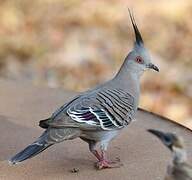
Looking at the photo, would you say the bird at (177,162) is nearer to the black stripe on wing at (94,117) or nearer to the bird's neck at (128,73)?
the black stripe on wing at (94,117)

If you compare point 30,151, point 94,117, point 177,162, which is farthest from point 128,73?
point 177,162

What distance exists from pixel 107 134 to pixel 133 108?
0.55 ft

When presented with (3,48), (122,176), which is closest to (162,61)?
(3,48)

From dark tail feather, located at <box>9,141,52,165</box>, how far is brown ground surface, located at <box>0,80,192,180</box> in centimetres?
7

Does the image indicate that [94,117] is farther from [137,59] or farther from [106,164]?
[137,59]

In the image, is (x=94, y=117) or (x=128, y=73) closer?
(x=94, y=117)

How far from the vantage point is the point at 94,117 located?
2.63 m

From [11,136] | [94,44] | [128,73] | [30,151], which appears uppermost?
[128,73]

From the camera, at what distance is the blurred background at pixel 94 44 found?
5.57m

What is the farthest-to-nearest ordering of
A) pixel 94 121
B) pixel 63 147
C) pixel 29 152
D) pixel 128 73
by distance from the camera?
1. pixel 128 73
2. pixel 63 147
3. pixel 94 121
4. pixel 29 152

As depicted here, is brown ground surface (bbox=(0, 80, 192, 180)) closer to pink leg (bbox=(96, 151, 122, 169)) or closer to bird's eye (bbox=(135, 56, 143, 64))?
pink leg (bbox=(96, 151, 122, 169))

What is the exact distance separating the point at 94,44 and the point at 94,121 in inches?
144

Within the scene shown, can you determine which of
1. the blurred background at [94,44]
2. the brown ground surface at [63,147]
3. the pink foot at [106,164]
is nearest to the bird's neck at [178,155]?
the brown ground surface at [63,147]

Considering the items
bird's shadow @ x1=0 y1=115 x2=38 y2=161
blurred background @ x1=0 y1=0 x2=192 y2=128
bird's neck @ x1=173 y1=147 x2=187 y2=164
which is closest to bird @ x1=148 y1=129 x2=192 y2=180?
bird's neck @ x1=173 y1=147 x2=187 y2=164
